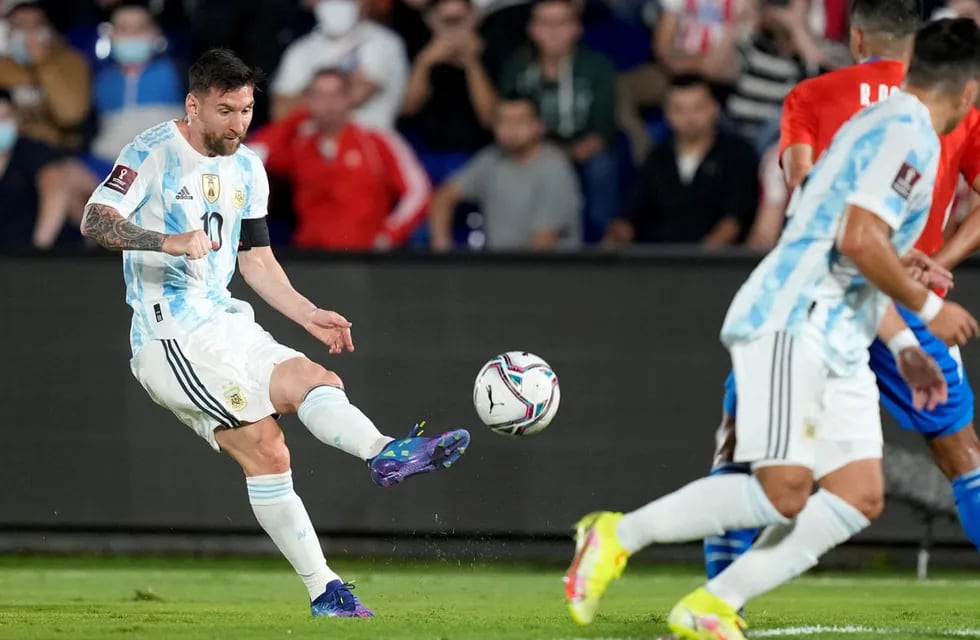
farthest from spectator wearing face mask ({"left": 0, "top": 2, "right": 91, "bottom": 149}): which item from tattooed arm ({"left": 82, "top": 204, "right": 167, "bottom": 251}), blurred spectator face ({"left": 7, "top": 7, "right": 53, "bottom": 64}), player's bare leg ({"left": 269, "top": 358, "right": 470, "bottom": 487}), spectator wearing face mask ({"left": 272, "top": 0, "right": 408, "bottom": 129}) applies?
player's bare leg ({"left": 269, "top": 358, "right": 470, "bottom": 487})

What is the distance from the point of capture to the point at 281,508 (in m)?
6.27

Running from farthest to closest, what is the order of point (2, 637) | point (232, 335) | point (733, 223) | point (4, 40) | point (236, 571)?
point (4, 40) → point (733, 223) → point (236, 571) → point (232, 335) → point (2, 637)

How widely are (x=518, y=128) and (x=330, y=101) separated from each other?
1218 mm

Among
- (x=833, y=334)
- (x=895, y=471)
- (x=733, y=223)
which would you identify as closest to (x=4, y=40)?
(x=733, y=223)

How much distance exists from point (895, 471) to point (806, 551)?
14.7 ft

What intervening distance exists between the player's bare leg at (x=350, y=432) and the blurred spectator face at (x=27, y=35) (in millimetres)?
5800

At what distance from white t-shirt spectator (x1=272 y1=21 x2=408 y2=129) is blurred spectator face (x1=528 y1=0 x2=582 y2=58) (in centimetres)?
94

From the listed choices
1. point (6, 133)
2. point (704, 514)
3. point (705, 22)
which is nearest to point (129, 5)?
point (6, 133)

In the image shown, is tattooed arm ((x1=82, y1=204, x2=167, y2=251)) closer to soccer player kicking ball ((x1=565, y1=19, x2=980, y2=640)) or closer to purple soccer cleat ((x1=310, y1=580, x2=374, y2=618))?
purple soccer cleat ((x1=310, y1=580, x2=374, y2=618))

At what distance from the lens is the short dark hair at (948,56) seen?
500 centimetres

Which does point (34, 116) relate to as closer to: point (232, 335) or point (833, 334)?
point (232, 335)

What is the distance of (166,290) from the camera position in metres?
6.34

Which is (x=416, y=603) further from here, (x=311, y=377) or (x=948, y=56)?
(x=948, y=56)

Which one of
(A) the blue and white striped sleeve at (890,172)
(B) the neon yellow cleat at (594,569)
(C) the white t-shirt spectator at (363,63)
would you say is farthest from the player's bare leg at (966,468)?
(C) the white t-shirt spectator at (363,63)
